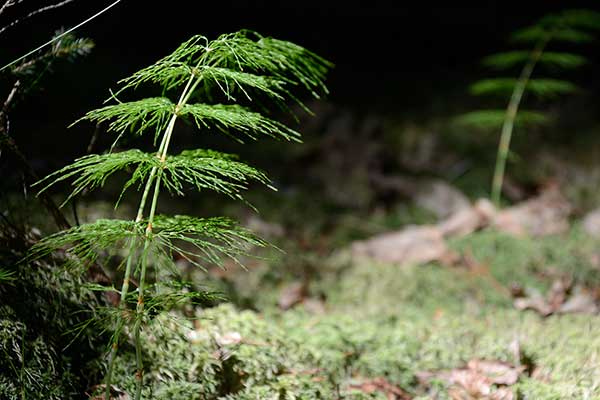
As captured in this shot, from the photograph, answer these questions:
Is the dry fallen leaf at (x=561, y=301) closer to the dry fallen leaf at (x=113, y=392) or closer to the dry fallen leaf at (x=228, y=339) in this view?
the dry fallen leaf at (x=228, y=339)

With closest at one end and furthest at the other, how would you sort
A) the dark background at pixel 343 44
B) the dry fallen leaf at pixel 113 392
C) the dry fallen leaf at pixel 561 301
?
the dry fallen leaf at pixel 113 392
the dry fallen leaf at pixel 561 301
the dark background at pixel 343 44

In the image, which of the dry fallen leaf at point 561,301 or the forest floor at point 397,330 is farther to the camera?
the dry fallen leaf at point 561,301

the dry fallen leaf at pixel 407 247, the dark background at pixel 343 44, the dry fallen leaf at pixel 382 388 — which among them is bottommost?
the dry fallen leaf at pixel 382 388

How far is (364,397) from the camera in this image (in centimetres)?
202

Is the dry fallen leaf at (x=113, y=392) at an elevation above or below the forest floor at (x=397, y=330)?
below

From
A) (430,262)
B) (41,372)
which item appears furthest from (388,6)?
(41,372)

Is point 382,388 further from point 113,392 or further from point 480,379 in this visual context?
point 113,392

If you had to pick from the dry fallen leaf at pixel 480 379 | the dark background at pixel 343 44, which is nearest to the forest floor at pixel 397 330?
the dry fallen leaf at pixel 480 379

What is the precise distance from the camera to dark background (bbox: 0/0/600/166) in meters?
4.94

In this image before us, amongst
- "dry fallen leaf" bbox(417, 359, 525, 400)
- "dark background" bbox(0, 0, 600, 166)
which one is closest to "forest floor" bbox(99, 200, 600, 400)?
"dry fallen leaf" bbox(417, 359, 525, 400)

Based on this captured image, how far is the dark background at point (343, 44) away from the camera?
494 centimetres

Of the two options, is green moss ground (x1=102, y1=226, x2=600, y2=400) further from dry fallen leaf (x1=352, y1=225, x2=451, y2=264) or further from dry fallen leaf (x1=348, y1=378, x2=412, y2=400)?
dry fallen leaf (x1=352, y1=225, x2=451, y2=264)

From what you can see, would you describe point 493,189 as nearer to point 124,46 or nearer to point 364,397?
point 364,397

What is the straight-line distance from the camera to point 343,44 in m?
6.59
